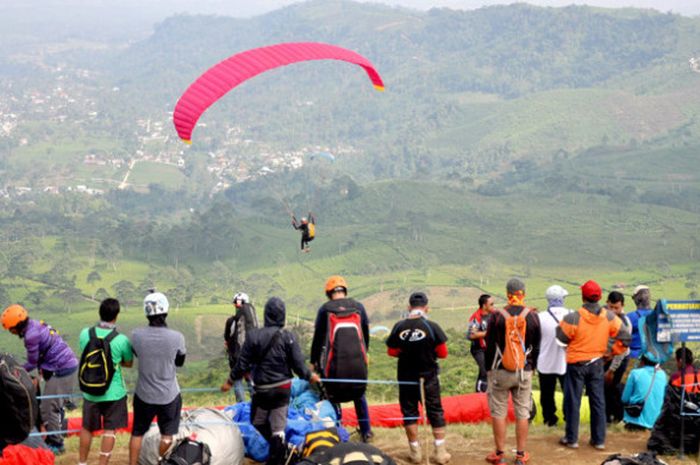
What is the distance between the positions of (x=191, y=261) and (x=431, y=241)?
123 ft

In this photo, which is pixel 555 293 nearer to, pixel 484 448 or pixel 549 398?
pixel 549 398

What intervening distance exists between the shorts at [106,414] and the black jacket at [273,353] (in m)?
1.08

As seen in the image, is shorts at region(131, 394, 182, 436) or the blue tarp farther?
the blue tarp

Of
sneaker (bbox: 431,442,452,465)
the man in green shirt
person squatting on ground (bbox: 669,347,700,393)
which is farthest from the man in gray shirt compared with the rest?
person squatting on ground (bbox: 669,347,700,393)

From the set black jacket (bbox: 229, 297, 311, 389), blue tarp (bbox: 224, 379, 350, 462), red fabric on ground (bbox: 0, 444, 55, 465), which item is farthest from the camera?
blue tarp (bbox: 224, 379, 350, 462)

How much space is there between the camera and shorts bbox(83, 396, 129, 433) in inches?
290

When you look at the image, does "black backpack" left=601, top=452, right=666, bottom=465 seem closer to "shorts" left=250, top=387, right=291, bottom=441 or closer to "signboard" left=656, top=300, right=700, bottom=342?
"signboard" left=656, top=300, right=700, bottom=342

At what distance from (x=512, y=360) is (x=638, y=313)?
228 centimetres

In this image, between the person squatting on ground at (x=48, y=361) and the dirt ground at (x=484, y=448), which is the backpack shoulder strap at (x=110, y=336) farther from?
the dirt ground at (x=484, y=448)

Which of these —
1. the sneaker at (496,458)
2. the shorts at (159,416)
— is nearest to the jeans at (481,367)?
the sneaker at (496,458)

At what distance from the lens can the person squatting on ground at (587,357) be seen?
8.58 m

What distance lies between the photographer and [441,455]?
8.12m

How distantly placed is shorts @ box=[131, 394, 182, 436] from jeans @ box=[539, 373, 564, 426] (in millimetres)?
4163

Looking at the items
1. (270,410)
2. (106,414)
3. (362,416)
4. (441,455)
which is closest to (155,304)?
(106,414)
